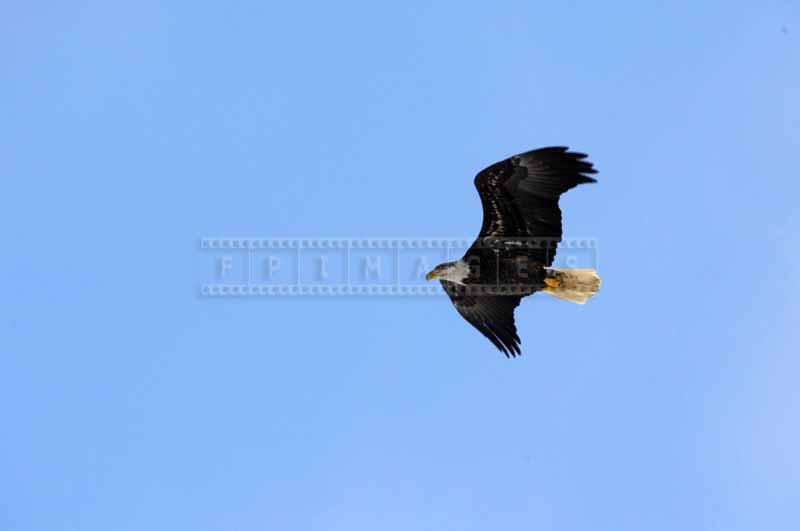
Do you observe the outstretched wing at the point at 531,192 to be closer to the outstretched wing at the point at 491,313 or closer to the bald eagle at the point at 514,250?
the bald eagle at the point at 514,250

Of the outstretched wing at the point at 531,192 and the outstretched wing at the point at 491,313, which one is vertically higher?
the outstretched wing at the point at 531,192

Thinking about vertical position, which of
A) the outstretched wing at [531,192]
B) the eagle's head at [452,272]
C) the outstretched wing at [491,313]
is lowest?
the outstretched wing at [491,313]

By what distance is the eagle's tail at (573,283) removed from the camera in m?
15.1

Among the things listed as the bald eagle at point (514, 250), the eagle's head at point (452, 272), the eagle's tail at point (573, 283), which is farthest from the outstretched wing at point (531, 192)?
the eagle's head at point (452, 272)

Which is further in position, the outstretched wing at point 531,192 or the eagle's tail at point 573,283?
the eagle's tail at point 573,283

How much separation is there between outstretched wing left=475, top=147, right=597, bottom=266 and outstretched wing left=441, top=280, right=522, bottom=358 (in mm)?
1194

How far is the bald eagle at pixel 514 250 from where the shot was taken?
13992 mm

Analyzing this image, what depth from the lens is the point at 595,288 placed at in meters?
Result: 15.3

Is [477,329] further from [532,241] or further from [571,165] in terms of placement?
[571,165]

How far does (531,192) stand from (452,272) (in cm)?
210

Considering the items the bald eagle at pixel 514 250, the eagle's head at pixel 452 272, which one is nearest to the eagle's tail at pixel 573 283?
the bald eagle at pixel 514 250

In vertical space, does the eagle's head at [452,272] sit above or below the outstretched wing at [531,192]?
below

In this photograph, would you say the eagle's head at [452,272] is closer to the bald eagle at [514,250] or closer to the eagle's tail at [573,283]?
the bald eagle at [514,250]

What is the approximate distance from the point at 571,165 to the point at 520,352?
354 cm
